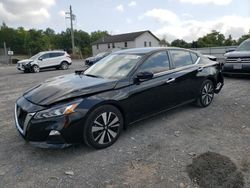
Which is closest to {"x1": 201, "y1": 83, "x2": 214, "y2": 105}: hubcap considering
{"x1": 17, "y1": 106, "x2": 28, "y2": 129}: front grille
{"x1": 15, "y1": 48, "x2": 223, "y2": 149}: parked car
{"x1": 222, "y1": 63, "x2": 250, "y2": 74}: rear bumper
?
{"x1": 15, "y1": 48, "x2": 223, "y2": 149}: parked car

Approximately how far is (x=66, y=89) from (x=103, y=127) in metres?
0.81

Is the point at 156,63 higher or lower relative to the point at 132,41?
lower

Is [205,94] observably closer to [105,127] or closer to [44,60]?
[105,127]

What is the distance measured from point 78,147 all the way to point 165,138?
145cm

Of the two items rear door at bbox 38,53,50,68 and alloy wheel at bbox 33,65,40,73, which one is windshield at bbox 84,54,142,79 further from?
rear door at bbox 38,53,50,68

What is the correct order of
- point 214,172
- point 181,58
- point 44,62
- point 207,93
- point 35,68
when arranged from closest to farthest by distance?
point 214,172, point 181,58, point 207,93, point 35,68, point 44,62

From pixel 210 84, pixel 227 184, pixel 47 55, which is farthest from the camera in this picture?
pixel 47 55

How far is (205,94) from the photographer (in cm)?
562

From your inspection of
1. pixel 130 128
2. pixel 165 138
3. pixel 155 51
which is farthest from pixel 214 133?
pixel 155 51

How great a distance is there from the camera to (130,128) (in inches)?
179

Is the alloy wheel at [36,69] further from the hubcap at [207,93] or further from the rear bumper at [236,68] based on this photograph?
the hubcap at [207,93]

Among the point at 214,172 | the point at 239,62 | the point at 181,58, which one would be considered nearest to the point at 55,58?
the point at 239,62

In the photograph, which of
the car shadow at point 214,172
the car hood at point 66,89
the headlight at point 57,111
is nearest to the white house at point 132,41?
the car hood at point 66,89

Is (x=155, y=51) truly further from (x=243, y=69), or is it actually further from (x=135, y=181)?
(x=243, y=69)
